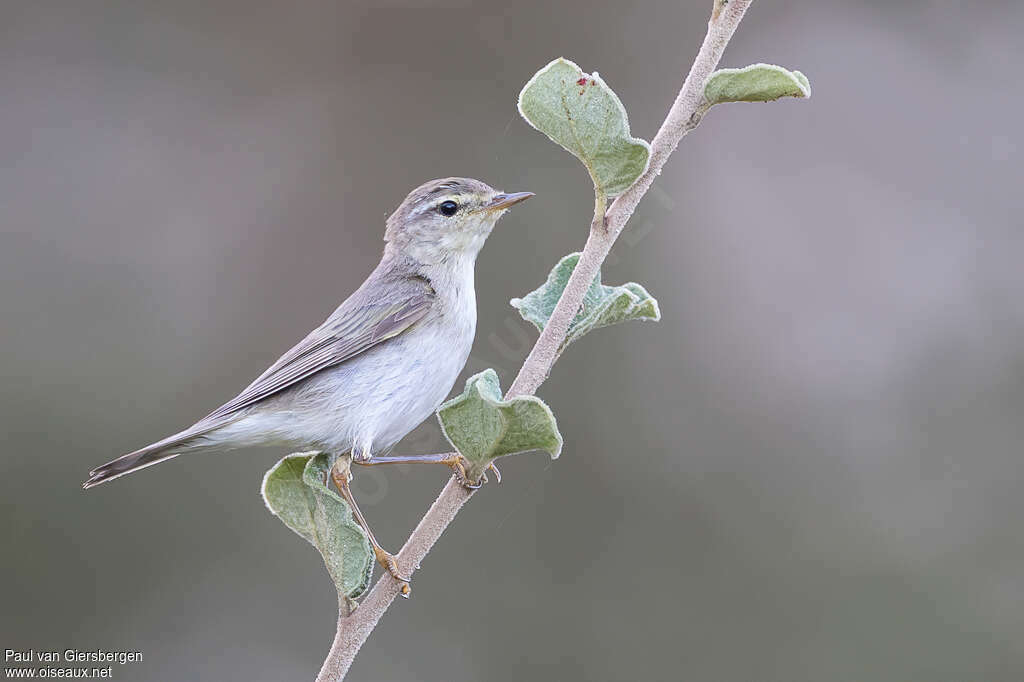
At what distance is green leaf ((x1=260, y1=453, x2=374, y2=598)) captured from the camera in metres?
1.77

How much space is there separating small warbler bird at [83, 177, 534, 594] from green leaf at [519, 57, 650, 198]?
162cm

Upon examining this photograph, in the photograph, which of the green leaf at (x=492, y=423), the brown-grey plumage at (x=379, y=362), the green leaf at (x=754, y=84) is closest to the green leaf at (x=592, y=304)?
the green leaf at (x=492, y=423)

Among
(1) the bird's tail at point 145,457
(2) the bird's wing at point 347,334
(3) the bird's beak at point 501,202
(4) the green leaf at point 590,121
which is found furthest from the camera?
(3) the bird's beak at point 501,202

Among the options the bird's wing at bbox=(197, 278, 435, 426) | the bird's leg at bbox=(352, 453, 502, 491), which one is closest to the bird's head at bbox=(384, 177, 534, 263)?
the bird's wing at bbox=(197, 278, 435, 426)

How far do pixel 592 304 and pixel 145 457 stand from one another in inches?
64.6

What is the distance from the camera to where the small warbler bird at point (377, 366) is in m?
3.46

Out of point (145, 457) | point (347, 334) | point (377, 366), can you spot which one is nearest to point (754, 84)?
point (145, 457)

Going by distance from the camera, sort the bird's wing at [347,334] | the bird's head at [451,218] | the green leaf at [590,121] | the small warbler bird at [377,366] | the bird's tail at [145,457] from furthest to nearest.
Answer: the bird's head at [451,218] → the bird's wing at [347,334] → the small warbler bird at [377,366] → the bird's tail at [145,457] → the green leaf at [590,121]

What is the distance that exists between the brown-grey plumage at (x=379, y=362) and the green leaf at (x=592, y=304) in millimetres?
1385

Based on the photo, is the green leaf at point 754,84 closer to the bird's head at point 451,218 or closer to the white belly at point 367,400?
the white belly at point 367,400

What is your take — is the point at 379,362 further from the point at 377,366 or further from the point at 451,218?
the point at 451,218

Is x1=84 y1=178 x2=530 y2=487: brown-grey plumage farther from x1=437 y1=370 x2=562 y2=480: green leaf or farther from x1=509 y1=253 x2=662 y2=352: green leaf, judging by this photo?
x1=437 y1=370 x2=562 y2=480: green leaf

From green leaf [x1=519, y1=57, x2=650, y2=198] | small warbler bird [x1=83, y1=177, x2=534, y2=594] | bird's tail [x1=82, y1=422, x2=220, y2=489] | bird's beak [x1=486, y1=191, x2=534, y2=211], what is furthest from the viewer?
bird's beak [x1=486, y1=191, x2=534, y2=211]

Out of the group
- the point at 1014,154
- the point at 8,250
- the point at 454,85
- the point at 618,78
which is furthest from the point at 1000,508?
the point at 8,250
